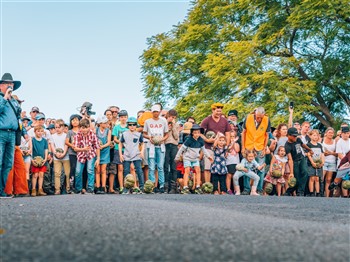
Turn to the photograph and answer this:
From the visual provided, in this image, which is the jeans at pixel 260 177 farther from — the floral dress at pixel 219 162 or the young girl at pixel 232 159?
the floral dress at pixel 219 162

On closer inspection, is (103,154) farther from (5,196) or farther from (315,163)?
(315,163)

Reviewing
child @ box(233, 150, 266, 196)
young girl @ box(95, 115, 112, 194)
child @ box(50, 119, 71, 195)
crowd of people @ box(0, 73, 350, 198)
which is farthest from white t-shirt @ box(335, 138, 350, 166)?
child @ box(50, 119, 71, 195)

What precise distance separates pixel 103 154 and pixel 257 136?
3532mm

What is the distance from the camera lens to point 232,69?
27625mm

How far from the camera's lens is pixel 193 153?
46.5 feet

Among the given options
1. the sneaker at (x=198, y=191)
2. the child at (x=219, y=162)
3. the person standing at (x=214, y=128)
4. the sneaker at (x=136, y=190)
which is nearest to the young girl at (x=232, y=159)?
the child at (x=219, y=162)

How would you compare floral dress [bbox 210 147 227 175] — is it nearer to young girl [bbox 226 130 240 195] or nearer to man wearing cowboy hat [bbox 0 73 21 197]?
young girl [bbox 226 130 240 195]

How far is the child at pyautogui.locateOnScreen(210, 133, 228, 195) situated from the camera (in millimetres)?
14188

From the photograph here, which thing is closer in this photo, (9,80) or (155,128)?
(9,80)

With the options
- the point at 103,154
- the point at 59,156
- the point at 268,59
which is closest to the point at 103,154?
the point at 103,154

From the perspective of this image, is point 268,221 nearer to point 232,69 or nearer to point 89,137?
point 89,137

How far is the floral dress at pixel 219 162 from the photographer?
46.6 ft

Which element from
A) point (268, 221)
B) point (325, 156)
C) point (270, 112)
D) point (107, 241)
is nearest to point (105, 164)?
point (325, 156)

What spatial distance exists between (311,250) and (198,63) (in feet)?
90.6
